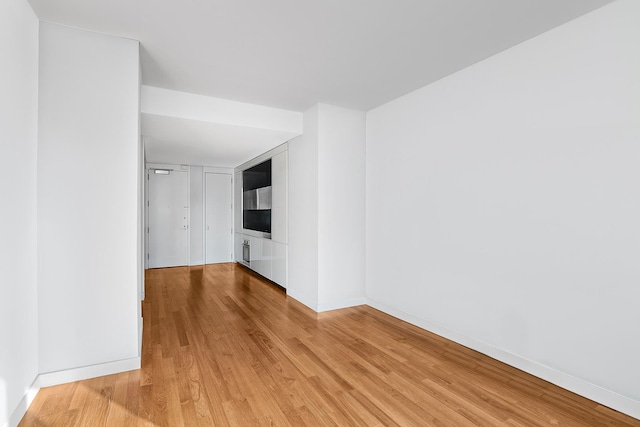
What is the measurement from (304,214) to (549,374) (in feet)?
10.1

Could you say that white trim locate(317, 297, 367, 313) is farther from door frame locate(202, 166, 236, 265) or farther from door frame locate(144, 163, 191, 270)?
door frame locate(144, 163, 191, 270)

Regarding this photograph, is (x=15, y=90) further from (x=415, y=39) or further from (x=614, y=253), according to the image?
(x=614, y=253)

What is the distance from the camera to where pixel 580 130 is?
226 cm

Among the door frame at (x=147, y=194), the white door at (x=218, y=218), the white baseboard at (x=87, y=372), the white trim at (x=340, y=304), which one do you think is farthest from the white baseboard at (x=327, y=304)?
the door frame at (x=147, y=194)

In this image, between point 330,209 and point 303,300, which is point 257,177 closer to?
point 330,209

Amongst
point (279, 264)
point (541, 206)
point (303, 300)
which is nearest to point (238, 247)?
point (279, 264)

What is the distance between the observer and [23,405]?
1.95m

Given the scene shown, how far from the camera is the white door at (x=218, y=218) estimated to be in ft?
25.1

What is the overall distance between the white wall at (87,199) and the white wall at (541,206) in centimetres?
294

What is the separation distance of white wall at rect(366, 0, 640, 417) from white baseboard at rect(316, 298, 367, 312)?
2.72 ft

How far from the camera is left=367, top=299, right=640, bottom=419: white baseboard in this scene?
202 centimetres

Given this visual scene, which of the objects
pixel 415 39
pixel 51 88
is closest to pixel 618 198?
pixel 415 39

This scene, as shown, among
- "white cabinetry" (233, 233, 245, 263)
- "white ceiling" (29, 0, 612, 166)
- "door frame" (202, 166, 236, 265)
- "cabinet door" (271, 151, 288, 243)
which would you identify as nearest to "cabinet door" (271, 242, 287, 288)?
"cabinet door" (271, 151, 288, 243)

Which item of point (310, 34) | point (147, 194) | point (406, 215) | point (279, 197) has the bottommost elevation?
point (406, 215)
